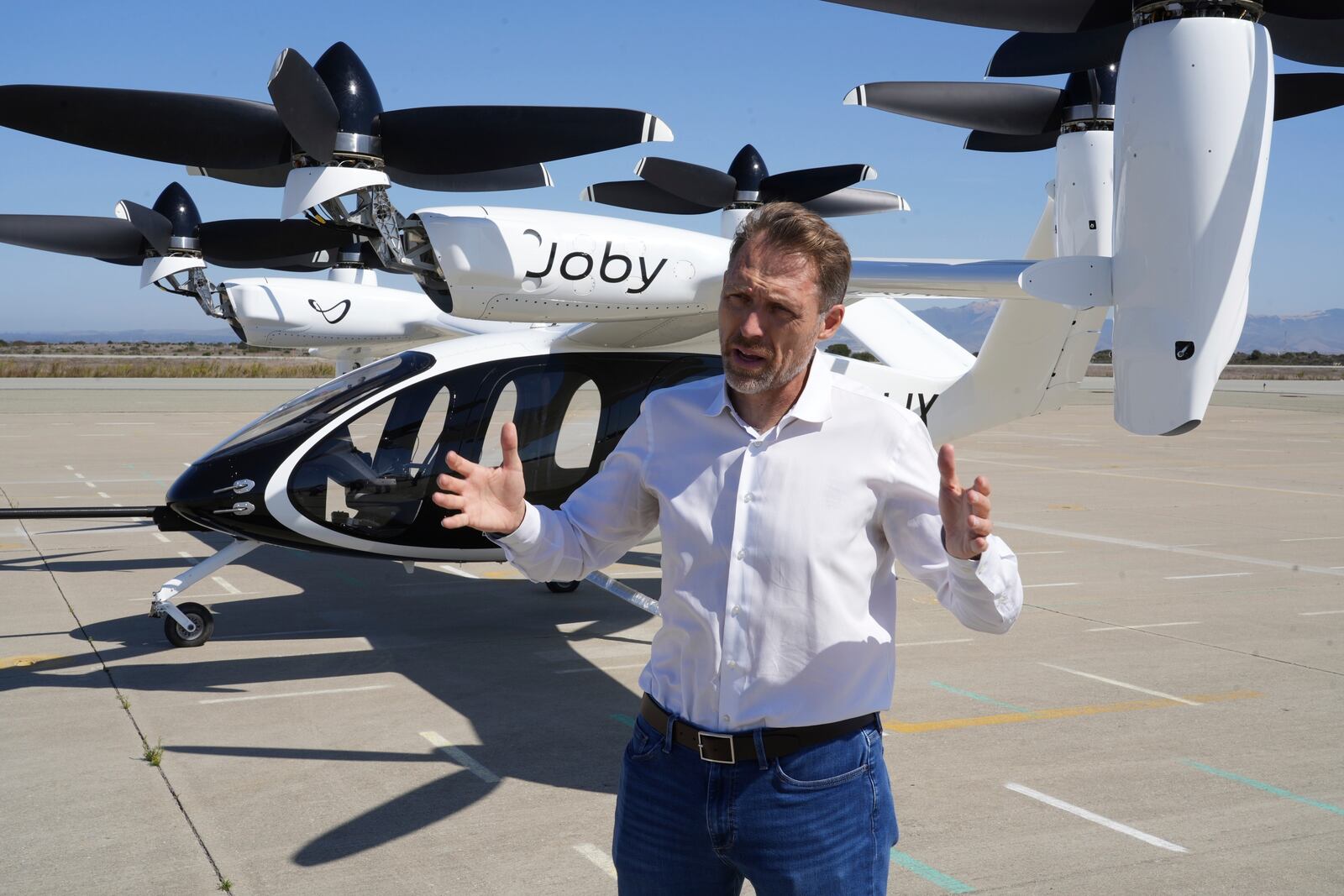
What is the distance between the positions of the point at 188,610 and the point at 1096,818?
211 inches

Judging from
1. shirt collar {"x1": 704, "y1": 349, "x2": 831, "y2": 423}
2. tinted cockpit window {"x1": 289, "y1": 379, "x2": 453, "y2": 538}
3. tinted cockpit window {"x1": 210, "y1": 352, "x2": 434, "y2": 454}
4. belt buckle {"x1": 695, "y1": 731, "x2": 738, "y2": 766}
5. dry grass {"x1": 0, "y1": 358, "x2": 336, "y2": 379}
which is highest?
shirt collar {"x1": 704, "y1": 349, "x2": 831, "y2": 423}

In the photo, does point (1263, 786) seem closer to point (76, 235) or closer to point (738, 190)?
point (738, 190)

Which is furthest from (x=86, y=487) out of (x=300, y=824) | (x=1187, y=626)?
(x=1187, y=626)

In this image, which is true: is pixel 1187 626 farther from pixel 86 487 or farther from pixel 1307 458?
pixel 1307 458

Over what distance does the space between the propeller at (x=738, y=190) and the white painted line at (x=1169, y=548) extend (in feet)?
13.1

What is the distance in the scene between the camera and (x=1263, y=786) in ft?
16.0

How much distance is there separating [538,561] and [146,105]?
586 cm

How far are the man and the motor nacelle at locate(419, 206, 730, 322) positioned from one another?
388 cm

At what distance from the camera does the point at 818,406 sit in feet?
7.40

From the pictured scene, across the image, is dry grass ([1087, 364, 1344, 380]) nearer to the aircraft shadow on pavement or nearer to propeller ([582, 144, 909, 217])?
propeller ([582, 144, 909, 217])

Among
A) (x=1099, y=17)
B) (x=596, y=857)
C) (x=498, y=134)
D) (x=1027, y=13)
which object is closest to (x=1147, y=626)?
(x=1099, y=17)

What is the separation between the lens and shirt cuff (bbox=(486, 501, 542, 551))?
7.56 ft

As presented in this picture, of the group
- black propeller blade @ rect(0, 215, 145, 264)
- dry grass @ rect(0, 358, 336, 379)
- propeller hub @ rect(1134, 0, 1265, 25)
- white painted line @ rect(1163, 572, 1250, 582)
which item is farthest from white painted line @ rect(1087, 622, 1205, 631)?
dry grass @ rect(0, 358, 336, 379)

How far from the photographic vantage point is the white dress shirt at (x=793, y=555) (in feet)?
7.12
